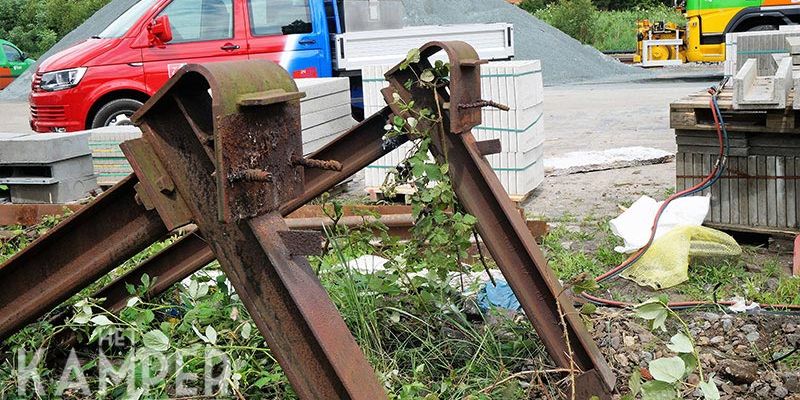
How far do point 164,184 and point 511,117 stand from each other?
491 cm

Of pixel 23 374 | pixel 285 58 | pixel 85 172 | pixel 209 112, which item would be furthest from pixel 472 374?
pixel 285 58

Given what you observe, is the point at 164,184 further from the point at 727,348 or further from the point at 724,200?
the point at 724,200

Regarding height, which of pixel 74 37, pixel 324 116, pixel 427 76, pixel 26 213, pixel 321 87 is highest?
pixel 74 37

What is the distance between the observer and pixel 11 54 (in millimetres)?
27297

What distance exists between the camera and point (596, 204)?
777 centimetres

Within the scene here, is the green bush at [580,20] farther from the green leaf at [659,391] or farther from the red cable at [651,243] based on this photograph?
the green leaf at [659,391]

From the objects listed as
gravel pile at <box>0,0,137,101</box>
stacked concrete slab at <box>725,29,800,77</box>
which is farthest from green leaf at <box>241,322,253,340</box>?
gravel pile at <box>0,0,137,101</box>

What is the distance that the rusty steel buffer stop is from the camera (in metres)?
2.74

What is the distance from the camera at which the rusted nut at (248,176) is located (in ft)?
8.83

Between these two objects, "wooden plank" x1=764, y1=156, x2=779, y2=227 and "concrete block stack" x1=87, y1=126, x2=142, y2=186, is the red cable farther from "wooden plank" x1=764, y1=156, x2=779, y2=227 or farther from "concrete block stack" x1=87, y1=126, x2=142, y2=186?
"concrete block stack" x1=87, y1=126, x2=142, y2=186

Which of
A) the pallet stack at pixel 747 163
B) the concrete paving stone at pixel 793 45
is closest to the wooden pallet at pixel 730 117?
the pallet stack at pixel 747 163

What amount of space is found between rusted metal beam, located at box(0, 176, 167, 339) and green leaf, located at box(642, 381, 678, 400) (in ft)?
5.30

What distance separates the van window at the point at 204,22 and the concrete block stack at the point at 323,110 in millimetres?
2883

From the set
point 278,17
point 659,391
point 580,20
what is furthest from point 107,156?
point 580,20
